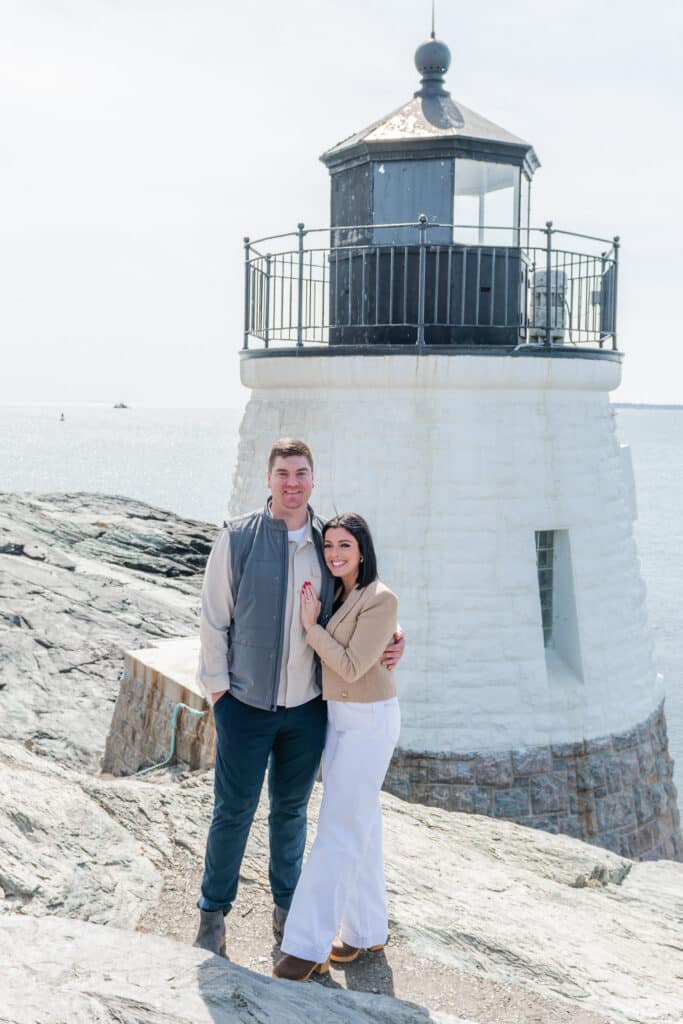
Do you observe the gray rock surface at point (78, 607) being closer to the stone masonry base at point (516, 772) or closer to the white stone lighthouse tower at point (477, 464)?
the stone masonry base at point (516, 772)

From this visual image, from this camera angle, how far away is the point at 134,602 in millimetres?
15391

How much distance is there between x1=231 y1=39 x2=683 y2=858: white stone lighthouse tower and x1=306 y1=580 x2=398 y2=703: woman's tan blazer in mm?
4087

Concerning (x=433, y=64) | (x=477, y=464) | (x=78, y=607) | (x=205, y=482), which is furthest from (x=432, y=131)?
(x=205, y=482)

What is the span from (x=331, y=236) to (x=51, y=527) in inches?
505

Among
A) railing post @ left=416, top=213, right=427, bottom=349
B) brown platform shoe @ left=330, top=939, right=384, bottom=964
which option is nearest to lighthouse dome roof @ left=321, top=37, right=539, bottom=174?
railing post @ left=416, top=213, right=427, bottom=349

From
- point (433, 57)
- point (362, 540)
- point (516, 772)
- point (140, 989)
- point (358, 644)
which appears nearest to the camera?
point (140, 989)

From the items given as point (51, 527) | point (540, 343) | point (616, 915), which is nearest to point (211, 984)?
point (616, 915)

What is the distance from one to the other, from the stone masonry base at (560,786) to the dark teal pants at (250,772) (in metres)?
3.98

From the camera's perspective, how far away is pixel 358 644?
3.93 metres

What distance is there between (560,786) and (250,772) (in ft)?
15.6

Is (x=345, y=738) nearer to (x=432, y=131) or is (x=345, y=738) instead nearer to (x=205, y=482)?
(x=432, y=131)

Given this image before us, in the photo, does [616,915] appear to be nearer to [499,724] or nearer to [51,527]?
[499,724]

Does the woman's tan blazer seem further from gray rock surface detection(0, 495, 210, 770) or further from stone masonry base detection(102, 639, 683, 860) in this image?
gray rock surface detection(0, 495, 210, 770)

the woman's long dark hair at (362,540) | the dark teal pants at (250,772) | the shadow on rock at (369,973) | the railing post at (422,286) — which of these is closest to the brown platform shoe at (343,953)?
the shadow on rock at (369,973)
